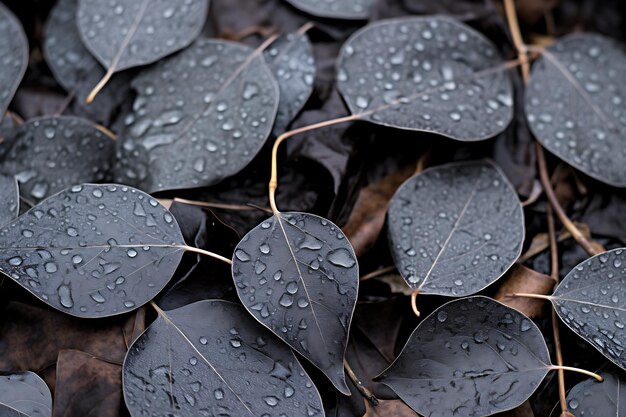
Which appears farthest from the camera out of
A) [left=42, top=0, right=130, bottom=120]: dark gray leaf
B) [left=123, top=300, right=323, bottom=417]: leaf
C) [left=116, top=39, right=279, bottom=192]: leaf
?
[left=42, top=0, right=130, bottom=120]: dark gray leaf

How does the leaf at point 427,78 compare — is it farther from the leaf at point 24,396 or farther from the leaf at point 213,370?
the leaf at point 24,396

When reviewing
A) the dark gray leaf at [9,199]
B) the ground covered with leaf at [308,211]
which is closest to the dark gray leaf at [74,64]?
the ground covered with leaf at [308,211]

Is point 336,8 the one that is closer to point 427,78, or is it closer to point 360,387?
point 427,78

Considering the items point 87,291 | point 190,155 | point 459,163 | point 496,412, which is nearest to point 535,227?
point 459,163

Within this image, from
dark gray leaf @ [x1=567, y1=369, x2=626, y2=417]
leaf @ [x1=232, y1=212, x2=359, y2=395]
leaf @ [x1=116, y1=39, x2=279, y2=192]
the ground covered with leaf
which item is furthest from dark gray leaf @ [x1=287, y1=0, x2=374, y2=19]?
dark gray leaf @ [x1=567, y1=369, x2=626, y2=417]

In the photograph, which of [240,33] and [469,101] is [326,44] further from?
[469,101]

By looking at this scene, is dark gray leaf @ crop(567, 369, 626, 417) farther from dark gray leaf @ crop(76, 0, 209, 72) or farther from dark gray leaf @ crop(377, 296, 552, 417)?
dark gray leaf @ crop(76, 0, 209, 72)
